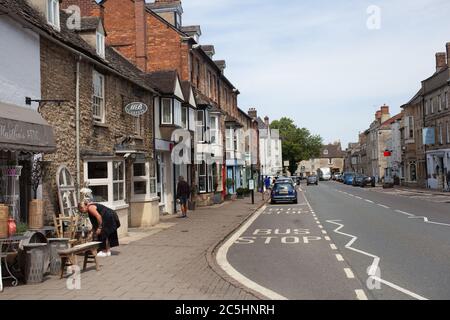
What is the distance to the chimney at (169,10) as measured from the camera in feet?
104

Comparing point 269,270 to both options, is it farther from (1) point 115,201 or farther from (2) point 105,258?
(1) point 115,201

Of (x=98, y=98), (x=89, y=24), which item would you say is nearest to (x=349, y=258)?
(x=98, y=98)

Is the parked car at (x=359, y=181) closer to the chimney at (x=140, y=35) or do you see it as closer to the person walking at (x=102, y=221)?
the chimney at (x=140, y=35)

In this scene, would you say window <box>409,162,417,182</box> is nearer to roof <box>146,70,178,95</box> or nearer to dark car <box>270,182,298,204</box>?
dark car <box>270,182,298,204</box>

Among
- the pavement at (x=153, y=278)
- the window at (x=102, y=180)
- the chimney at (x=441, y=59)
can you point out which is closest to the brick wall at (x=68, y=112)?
the window at (x=102, y=180)

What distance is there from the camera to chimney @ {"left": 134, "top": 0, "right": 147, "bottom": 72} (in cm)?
2610

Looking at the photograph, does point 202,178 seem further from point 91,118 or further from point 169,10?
point 91,118

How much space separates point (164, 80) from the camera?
23.2 meters

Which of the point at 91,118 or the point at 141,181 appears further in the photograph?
the point at 141,181

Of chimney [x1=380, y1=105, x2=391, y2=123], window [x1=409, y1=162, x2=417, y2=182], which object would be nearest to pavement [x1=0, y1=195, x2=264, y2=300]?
window [x1=409, y1=162, x2=417, y2=182]

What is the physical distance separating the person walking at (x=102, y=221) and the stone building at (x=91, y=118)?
1933mm

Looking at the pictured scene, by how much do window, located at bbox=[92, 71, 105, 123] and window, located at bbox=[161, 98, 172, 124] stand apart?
6.79 m

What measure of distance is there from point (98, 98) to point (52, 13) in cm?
320

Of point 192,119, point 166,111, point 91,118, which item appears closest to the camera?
point 91,118
